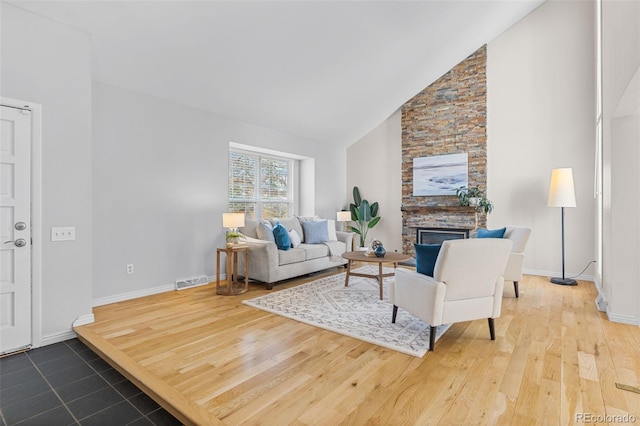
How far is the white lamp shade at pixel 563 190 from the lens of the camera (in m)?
4.69

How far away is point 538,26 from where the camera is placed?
534cm

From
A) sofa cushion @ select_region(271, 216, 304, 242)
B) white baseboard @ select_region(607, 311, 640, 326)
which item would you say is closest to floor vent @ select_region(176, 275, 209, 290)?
sofa cushion @ select_region(271, 216, 304, 242)

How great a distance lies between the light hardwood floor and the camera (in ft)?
5.84

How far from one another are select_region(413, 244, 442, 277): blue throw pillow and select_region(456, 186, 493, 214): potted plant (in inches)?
136

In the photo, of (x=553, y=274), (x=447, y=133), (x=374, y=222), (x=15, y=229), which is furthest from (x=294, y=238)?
(x=553, y=274)

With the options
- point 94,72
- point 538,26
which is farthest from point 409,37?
point 94,72

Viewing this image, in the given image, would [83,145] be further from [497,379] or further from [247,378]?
[497,379]

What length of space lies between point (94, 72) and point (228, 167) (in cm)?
206

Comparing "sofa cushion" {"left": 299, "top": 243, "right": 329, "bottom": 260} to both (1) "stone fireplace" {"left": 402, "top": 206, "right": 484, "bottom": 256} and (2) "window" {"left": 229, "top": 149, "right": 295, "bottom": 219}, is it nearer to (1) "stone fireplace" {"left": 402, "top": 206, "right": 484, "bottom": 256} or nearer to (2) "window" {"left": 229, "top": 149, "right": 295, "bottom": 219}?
(2) "window" {"left": 229, "top": 149, "right": 295, "bottom": 219}

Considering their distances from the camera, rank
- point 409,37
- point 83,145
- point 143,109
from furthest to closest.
→ point 409,37 < point 143,109 < point 83,145

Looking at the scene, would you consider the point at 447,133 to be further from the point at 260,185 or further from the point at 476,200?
the point at 260,185

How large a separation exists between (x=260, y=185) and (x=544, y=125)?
496 cm

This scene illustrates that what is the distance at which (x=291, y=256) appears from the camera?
15.4 feet

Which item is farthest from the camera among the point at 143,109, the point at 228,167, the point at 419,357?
the point at 228,167
